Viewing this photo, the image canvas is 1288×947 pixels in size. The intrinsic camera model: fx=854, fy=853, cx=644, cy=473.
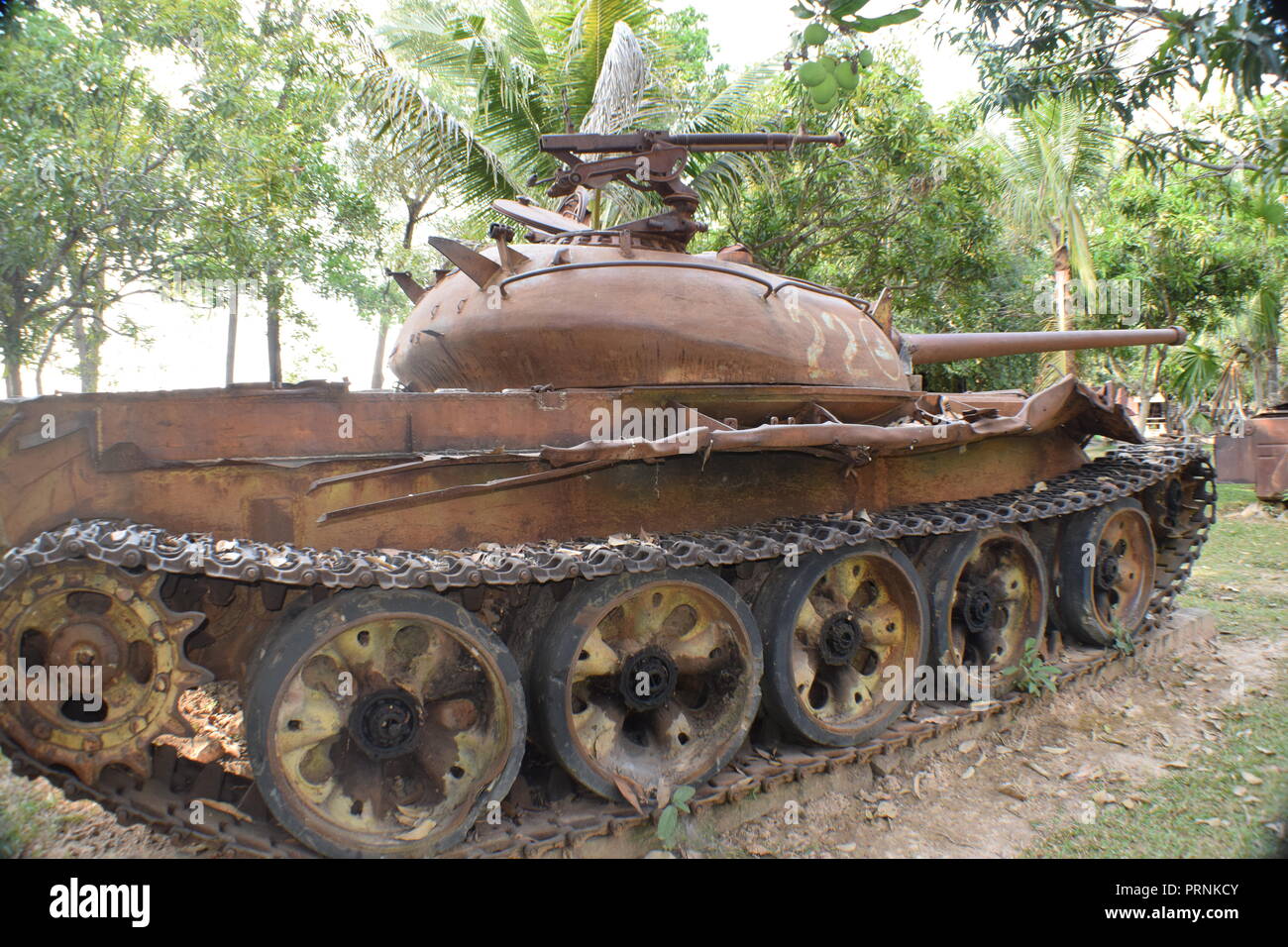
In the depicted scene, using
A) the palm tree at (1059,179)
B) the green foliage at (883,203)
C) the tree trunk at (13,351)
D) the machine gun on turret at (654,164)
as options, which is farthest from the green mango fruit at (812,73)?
the palm tree at (1059,179)

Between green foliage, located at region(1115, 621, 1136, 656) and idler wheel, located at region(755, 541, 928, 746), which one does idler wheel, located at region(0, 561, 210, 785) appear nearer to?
idler wheel, located at region(755, 541, 928, 746)

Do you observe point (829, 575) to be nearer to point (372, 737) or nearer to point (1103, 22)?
point (372, 737)

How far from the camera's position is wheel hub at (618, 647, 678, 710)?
449 centimetres

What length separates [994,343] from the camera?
22.9ft

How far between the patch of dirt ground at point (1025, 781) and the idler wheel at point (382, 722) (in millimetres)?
1347

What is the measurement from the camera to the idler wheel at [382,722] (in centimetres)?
363

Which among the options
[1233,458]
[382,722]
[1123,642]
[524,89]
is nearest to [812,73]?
[382,722]

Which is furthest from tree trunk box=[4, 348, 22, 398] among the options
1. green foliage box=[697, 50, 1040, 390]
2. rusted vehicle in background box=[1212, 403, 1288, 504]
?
rusted vehicle in background box=[1212, 403, 1288, 504]

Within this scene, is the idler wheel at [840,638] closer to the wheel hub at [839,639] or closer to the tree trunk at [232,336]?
the wheel hub at [839,639]

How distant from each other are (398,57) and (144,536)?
14.1 metres

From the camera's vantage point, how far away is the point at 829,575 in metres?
5.30

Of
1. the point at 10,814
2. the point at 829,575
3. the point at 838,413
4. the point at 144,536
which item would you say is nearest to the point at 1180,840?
the point at 829,575

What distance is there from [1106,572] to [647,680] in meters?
4.25

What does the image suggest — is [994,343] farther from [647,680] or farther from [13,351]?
[13,351]
